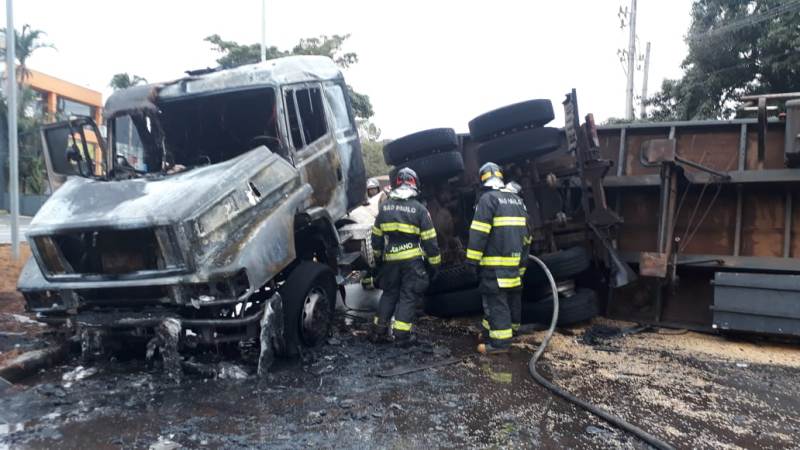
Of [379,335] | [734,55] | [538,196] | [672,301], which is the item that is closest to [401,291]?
[379,335]

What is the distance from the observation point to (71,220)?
4.12 m

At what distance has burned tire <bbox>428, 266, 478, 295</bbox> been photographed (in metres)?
6.19

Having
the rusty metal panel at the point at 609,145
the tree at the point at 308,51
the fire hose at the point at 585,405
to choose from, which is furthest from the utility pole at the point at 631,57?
the fire hose at the point at 585,405

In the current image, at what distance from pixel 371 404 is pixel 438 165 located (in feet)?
10.4

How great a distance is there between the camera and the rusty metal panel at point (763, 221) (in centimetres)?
575

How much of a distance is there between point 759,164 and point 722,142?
Answer: 458mm

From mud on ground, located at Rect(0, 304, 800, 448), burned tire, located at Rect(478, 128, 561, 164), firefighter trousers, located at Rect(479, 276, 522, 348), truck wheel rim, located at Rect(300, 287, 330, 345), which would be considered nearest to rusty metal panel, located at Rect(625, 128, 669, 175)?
burned tire, located at Rect(478, 128, 561, 164)

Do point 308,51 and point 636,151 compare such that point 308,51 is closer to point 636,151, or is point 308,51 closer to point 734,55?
point 734,55

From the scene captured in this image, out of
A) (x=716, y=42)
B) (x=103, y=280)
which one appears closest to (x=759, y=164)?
(x=103, y=280)

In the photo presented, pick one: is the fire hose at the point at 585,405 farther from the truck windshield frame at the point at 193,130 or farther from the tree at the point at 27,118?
the tree at the point at 27,118

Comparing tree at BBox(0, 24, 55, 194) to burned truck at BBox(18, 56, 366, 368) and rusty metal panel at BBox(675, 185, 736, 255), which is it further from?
rusty metal panel at BBox(675, 185, 736, 255)

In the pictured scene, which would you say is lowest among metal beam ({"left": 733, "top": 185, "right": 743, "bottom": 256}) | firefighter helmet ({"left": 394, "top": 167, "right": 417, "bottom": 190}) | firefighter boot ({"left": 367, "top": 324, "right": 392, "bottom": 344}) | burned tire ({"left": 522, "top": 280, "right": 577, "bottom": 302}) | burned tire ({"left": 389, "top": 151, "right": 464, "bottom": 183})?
firefighter boot ({"left": 367, "top": 324, "right": 392, "bottom": 344})

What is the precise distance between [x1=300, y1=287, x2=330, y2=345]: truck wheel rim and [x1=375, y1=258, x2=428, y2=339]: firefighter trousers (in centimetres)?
69

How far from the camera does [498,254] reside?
5.36 metres
